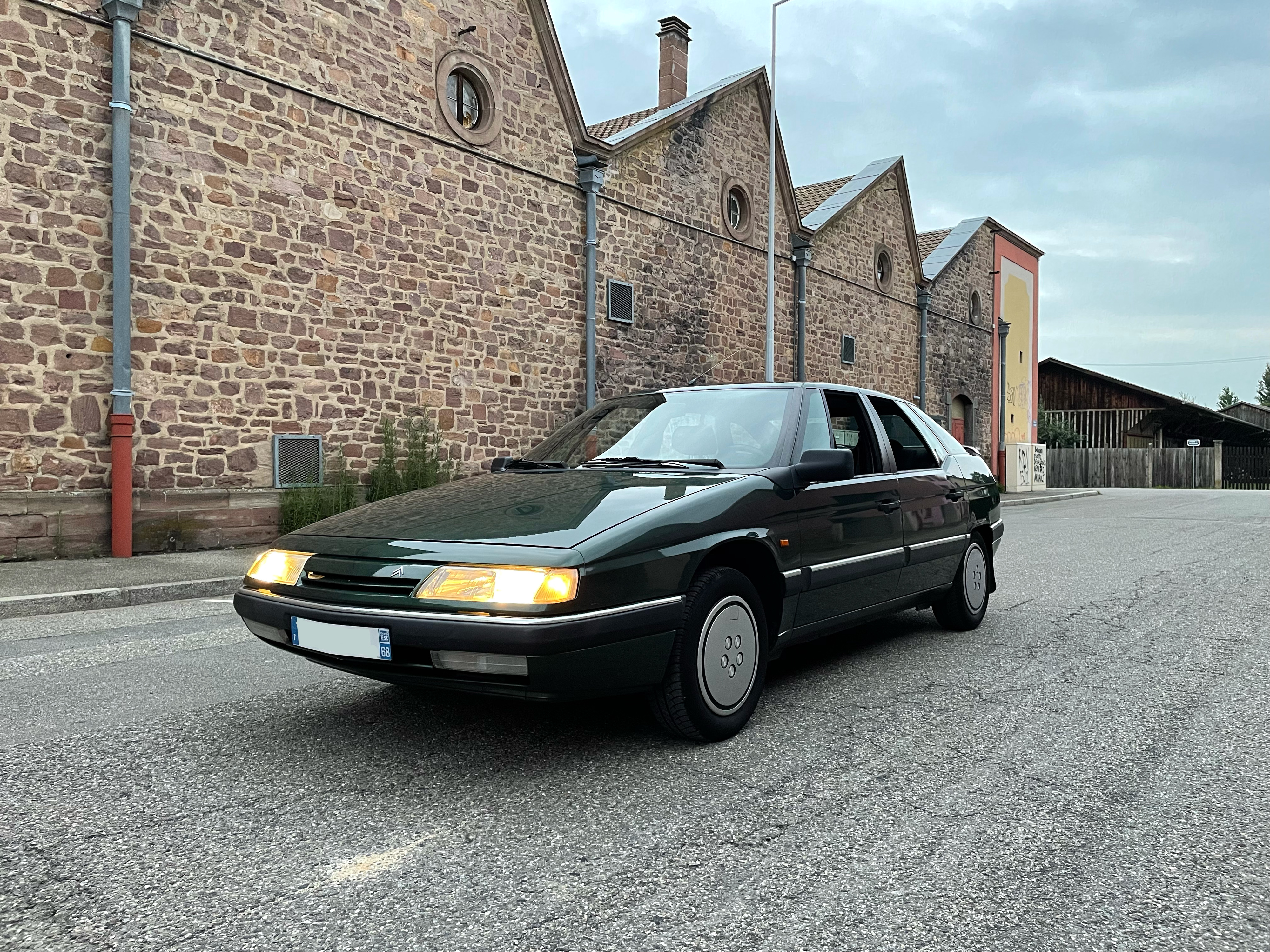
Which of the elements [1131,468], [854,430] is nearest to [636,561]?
[854,430]

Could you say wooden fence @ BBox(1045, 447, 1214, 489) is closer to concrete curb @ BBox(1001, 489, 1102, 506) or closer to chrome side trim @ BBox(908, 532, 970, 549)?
concrete curb @ BBox(1001, 489, 1102, 506)

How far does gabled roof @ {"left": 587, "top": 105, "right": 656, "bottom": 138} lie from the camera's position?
1967 cm

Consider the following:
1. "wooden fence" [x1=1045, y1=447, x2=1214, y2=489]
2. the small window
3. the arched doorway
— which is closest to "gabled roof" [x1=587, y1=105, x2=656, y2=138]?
the small window

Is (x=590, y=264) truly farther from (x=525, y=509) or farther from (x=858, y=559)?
(x=525, y=509)

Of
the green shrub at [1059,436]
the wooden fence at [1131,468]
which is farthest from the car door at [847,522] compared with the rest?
the green shrub at [1059,436]

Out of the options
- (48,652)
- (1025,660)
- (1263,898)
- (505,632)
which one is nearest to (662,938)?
(505,632)

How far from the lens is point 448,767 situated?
3.40m

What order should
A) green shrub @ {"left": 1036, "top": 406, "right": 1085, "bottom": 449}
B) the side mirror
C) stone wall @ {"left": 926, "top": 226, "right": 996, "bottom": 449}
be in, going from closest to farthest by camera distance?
the side mirror < stone wall @ {"left": 926, "top": 226, "right": 996, "bottom": 449} < green shrub @ {"left": 1036, "top": 406, "right": 1085, "bottom": 449}

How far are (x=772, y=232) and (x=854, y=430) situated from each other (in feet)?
44.4

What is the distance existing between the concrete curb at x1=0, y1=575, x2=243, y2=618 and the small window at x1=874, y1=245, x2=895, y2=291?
64.2ft

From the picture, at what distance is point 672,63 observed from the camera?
22.8m

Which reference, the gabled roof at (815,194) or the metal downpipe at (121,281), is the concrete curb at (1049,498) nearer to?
the gabled roof at (815,194)

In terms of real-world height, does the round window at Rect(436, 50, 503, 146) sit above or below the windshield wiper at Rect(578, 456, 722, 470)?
above

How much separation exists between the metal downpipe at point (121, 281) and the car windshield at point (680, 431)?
20.4ft
